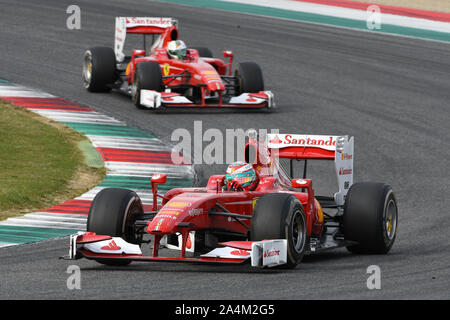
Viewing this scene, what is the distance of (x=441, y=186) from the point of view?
59.6 ft

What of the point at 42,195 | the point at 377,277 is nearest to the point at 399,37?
the point at 42,195

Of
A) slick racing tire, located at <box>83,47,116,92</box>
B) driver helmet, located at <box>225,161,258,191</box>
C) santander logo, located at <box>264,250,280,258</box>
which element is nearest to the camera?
santander logo, located at <box>264,250,280,258</box>

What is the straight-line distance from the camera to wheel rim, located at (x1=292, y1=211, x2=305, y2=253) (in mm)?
11484

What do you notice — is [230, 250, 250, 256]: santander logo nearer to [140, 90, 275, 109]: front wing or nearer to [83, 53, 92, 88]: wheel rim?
[140, 90, 275, 109]: front wing

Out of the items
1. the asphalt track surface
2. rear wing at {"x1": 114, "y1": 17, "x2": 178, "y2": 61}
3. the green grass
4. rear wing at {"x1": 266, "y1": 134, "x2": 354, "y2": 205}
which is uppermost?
rear wing at {"x1": 114, "y1": 17, "x2": 178, "y2": 61}

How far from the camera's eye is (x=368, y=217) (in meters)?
12.5

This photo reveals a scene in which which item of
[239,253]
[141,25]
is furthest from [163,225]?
[141,25]

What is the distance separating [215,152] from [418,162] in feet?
13.1

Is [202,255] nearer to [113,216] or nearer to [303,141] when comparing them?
[113,216]

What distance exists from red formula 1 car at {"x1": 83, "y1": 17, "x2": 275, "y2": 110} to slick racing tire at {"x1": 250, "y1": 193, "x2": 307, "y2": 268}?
1189cm

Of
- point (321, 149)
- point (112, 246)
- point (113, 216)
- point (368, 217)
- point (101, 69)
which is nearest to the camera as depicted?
point (112, 246)

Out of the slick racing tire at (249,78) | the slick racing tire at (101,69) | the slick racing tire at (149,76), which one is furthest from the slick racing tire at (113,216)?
the slick racing tire at (101,69)

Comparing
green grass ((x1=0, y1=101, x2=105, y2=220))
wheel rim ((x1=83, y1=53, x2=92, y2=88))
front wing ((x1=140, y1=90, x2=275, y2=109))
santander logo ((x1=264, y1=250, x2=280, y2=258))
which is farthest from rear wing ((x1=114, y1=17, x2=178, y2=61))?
santander logo ((x1=264, y1=250, x2=280, y2=258))

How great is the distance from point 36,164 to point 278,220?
8.53 metres
